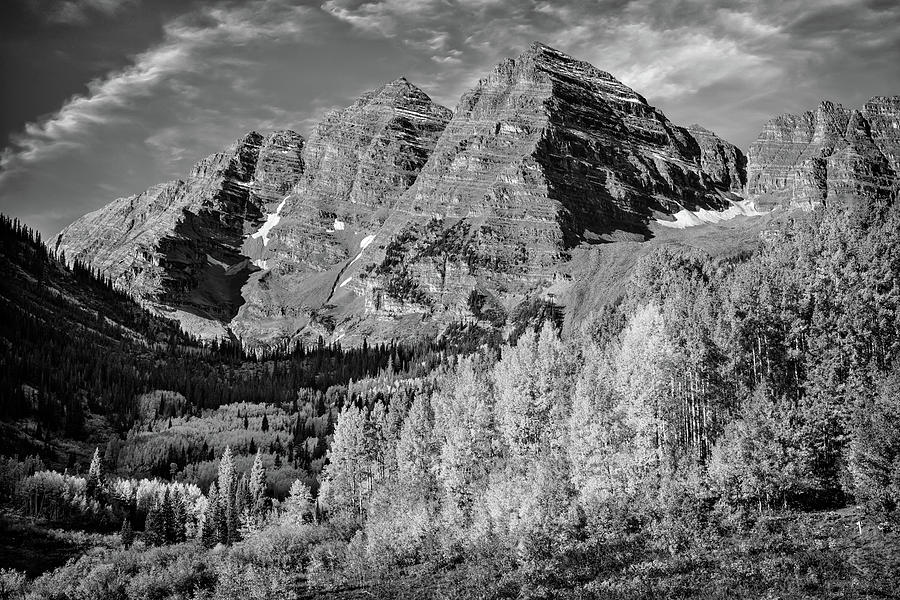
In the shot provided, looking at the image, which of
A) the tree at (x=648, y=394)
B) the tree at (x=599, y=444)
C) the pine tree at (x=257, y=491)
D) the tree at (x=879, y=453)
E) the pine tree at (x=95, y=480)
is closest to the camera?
the tree at (x=879, y=453)

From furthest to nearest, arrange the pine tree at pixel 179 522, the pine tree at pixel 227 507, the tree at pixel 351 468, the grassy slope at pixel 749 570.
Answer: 1. the pine tree at pixel 179 522
2. the pine tree at pixel 227 507
3. the tree at pixel 351 468
4. the grassy slope at pixel 749 570

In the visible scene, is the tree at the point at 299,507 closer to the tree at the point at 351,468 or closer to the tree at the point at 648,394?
the tree at the point at 351,468

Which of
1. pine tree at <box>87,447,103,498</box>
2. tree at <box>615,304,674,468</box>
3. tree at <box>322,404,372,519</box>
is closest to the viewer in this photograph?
tree at <box>615,304,674,468</box>

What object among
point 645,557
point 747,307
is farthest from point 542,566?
point 747,307

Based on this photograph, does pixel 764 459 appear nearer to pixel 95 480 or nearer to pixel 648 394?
pixel 648 394

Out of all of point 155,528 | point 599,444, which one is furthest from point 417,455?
point 155,528

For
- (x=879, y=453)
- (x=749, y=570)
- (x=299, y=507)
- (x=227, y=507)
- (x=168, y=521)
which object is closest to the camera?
(x=749, y=570)

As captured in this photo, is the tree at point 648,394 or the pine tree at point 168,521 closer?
the tree at point 648,394

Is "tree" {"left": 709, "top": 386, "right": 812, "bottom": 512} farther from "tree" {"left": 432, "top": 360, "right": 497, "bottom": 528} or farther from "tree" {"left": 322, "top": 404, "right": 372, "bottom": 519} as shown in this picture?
"tree" {"left": 322, "top": 404, "right": 372, "bottom": 519}

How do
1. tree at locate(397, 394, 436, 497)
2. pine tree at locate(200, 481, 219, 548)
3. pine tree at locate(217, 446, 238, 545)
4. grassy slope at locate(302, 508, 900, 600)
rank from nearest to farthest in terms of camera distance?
grassy slope at locate(302, 508, 900, 600) < tree at locate(397, 394, 436, 497) < pine tree at locate(200, 481, 219, 548) < pine tree at locate(217, 446, 238, 545)

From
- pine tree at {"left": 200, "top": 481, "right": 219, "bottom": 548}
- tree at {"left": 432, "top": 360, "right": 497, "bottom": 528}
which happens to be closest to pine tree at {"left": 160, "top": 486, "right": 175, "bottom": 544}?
pine tree at {"left": 200, "top": 481, "right": 219, "bottom": 548}

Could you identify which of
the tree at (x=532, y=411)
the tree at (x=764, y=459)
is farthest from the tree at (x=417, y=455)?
the tree at (x=764, y=459)

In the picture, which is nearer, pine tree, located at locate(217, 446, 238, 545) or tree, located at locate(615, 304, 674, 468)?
tree, located at locate(615, 304, 674, 468)

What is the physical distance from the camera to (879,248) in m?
68.2
